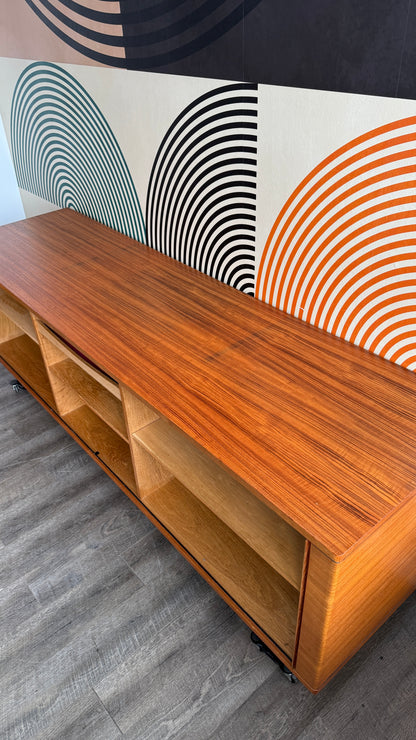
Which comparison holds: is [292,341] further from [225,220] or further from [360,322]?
[225,220]

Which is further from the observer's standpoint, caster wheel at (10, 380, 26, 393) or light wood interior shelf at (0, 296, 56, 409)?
caster wheel at (10, 380, 26, 393)

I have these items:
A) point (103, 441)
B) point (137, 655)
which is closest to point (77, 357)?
point (103, 441)

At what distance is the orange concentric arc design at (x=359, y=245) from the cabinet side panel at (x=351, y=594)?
0.49m

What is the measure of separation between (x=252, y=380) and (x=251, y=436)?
0.23 meters

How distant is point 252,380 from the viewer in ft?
4.90

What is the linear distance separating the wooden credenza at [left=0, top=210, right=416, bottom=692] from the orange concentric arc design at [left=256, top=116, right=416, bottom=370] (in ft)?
0.25

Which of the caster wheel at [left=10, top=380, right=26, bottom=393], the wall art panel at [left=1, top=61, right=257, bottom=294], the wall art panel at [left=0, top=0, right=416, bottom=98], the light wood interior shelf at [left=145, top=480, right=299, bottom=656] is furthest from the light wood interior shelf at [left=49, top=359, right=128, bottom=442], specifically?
the wall art panel at [left=0, top=0, right=416, bottom=98]

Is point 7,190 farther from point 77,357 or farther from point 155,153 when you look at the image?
point 77,357

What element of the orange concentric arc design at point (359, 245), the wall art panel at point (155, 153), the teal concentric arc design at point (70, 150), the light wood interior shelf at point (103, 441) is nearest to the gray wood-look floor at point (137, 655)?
the light wood interior shelf at point (103, 441)

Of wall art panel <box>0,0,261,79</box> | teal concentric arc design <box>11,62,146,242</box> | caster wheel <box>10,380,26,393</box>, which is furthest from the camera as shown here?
caster wheel <box>10,380,26,393</box>

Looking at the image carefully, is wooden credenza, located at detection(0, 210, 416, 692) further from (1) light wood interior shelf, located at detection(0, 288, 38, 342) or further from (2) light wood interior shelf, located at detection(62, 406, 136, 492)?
(1) light wood interior shelf, located at detection(0, 288, 38, 342)

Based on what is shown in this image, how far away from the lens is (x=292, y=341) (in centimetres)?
164

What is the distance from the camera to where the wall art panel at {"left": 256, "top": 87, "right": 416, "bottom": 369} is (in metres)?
1.32

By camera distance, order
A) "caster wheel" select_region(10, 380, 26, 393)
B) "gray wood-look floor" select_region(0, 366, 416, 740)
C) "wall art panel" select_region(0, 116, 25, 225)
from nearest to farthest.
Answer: "gray wood-look floor" select_region(0, 366, 416, 740) → "caster wheel" select_region(10, 380, 26, 393) → "wall art panel" select_region(0, 116, 25, 225)
